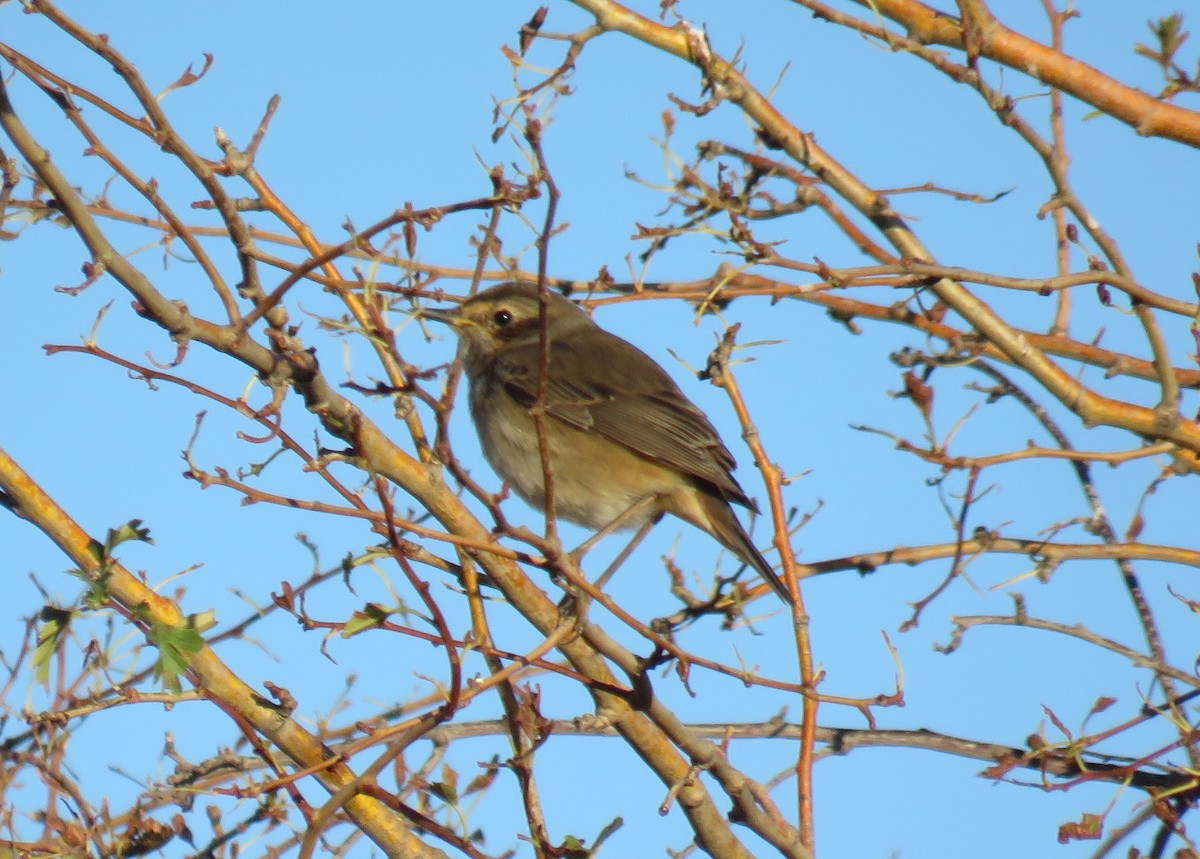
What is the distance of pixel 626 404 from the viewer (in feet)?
23.3

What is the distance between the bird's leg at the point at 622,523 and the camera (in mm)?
6327

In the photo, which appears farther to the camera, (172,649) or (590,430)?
(590,430)

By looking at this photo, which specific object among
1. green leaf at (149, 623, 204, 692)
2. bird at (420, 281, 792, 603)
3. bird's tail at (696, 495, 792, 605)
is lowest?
green leaf at (149, 623, 204, 692)

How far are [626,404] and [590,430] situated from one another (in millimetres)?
269

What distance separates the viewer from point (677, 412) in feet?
23.3

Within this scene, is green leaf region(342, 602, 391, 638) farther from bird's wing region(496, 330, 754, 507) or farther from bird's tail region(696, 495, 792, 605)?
bird's wing region(496, 330, 754, 507)

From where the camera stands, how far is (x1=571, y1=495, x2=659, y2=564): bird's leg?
20.8ft

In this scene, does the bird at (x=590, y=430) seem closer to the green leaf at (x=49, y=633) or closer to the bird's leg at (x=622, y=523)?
the bird's leg at (x=622, y=523)

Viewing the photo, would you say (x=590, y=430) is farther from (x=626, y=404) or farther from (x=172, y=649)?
(x=172, y=649)

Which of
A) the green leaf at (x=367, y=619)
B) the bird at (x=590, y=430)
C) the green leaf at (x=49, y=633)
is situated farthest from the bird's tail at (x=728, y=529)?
the green leaf at (x=49, y=633)

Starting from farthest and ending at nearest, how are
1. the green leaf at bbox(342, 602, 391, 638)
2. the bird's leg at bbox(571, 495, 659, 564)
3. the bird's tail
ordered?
the bird's leg at bbox(571, 495, 659, 564) → the bird's tail → the green leaf at bbox(342, 602, 391, 638)

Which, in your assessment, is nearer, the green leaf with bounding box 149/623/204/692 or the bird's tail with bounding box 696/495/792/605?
the green leaf with bounding box 149/623/204/692

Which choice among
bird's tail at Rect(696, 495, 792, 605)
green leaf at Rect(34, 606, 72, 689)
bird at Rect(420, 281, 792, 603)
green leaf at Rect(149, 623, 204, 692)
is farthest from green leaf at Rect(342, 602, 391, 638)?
bird at Rect(420, 281, 792, 603)

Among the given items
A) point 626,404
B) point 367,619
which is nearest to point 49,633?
point 367,619
